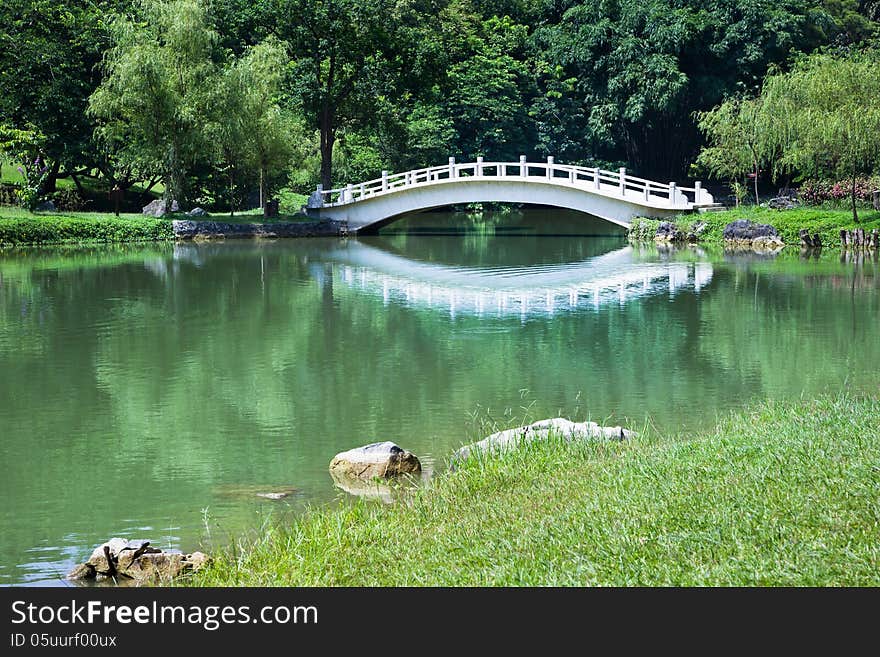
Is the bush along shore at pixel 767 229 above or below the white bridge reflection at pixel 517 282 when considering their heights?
above

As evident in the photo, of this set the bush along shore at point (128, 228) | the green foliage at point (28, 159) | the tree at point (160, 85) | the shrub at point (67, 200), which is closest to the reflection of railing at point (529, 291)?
the bush along shore at point (128, 228)

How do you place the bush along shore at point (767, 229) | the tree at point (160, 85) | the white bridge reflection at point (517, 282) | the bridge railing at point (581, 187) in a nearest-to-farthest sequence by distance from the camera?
the white bridge reflection at point (517, 282) < the bush along shore at point (767, 229) < the tree at point (160, 85) < the bridge railing at point (581, 187)

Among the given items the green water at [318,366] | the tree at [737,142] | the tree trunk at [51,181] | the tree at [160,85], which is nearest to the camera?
the green water at [318,366]

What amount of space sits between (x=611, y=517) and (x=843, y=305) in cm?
1147

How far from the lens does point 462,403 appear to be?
9812mm

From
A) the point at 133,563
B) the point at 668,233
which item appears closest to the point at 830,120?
the point at 668,233

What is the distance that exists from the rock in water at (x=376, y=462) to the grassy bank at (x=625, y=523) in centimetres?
64

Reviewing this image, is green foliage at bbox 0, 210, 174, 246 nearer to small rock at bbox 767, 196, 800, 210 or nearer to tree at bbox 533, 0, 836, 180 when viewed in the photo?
small rock at bbox 767, 196, 800, 210

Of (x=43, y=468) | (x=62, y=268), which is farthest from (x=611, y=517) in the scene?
(x=62, y=268)

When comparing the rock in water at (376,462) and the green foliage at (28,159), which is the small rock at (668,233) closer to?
the green foliage at (28,159)

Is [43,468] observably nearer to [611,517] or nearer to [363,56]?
[611,517]

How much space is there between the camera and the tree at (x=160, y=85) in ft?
98.3

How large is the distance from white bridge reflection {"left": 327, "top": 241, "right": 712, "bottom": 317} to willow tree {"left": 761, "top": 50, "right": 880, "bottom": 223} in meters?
4.68

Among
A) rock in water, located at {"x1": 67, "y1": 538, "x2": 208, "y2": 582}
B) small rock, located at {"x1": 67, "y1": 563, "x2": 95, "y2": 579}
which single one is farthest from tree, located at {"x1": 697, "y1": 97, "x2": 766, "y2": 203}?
small rock, located at {"x1": 67, "y1": 563, "x2": 95, "y2": 579}
